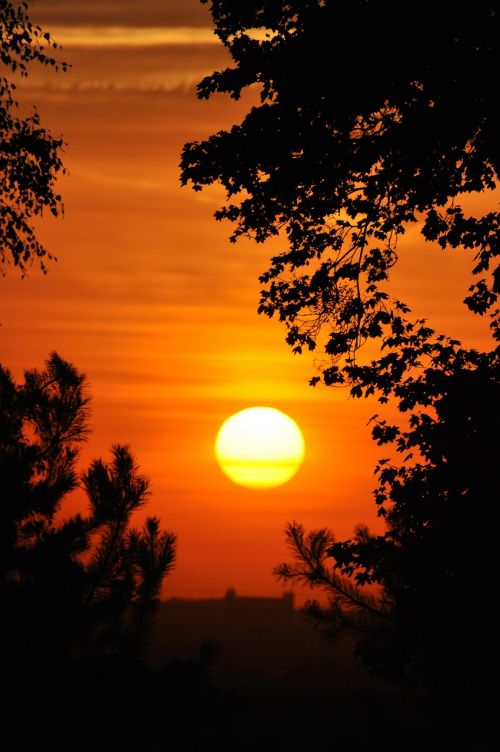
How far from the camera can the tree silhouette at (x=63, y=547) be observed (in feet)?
36.6

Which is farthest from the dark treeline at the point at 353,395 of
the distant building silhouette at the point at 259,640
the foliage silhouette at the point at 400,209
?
the distant building silhouette at the point at 259,640

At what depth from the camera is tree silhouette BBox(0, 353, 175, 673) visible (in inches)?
440

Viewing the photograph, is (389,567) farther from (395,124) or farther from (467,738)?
(395,124)

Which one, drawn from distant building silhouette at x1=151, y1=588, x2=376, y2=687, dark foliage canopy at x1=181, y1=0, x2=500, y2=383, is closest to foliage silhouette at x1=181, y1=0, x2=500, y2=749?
dark foliage canopy at x1=181, y1=0, x2=500, y2=383

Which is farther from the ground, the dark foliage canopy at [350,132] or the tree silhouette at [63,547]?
the dark foliage canopy at [350,132]

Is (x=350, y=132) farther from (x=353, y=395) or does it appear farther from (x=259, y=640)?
(x=259, y=640)

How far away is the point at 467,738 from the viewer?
444 inches

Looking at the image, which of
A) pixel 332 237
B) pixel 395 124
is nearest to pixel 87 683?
pixel 332 237

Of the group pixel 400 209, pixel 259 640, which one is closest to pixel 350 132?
pixel 400 209

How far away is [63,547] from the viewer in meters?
11.9

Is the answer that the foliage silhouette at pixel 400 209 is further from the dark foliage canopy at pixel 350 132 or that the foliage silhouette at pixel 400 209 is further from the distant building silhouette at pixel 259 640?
the distant building silhouette at pixel 259 640

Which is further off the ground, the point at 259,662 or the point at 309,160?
the point at 309,160

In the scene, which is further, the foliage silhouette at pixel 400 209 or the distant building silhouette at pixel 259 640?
the distant building silhouette at pixel 259 640

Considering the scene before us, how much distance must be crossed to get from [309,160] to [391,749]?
1434cm
